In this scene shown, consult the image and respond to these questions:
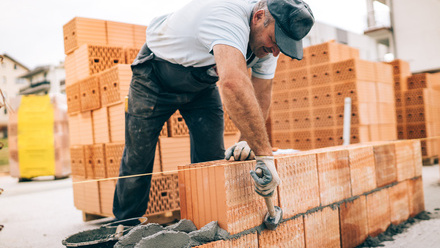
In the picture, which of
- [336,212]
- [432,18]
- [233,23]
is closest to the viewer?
[233,23]

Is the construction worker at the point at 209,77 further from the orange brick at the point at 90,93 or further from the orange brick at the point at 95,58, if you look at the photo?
the orange brick at the point at 95,58

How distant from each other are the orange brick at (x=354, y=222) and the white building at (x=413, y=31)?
16.0 m

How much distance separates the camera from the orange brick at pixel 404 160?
3.83 metres

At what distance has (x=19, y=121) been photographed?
381 inches

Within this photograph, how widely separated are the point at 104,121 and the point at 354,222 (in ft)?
9.58

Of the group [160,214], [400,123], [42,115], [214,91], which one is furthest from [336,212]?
[42,115]

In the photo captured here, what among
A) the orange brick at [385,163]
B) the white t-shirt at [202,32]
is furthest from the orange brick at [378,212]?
the white t-shirt at [202,32]

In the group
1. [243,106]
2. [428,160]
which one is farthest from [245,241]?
[428,160]

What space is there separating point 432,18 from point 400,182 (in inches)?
615

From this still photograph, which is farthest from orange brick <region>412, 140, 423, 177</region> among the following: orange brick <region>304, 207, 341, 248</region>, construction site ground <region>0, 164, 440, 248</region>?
orange brick <region>304, 207, 341, 248</region>

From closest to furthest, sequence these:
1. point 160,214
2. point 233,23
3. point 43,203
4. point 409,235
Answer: point 233,23 < point 409,235 < point 160,214 < point 43,203

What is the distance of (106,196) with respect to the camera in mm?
4223

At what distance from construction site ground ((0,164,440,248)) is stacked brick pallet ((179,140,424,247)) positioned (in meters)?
0.25

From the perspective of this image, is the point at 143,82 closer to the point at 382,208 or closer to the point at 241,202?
the point at 241,202
